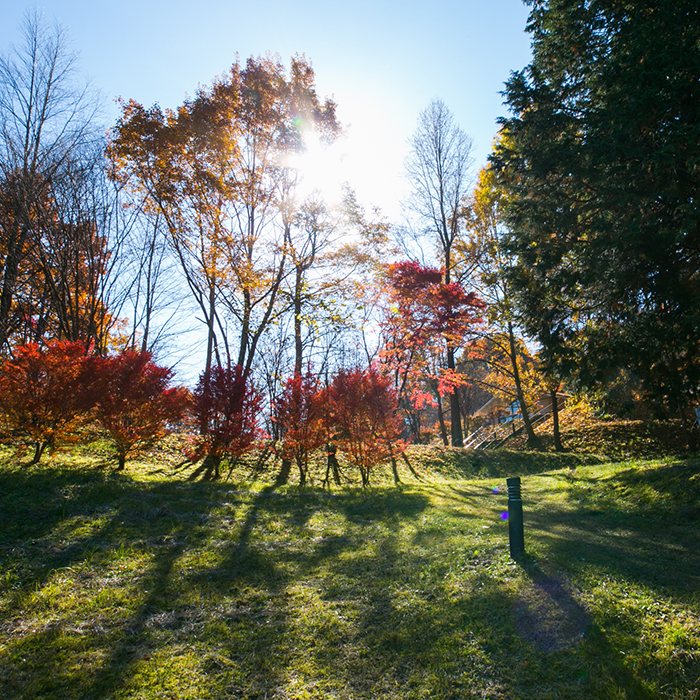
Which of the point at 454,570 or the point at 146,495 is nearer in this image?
the point at 454,570

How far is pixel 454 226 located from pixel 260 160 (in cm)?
917

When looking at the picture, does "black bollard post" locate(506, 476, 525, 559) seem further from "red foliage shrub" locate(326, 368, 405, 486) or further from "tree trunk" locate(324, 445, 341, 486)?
"tree trunk" locate(324, 445, 341, 486)

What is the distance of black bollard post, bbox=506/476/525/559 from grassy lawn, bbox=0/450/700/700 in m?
0.13

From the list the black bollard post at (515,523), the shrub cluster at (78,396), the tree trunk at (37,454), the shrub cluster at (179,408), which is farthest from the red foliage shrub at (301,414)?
the black bollard post at (515,523)

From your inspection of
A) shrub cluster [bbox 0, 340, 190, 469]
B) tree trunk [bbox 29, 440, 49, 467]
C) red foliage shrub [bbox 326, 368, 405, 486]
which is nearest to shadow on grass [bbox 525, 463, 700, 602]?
red foliage shrub [bbox 326, 368, 405, 486]

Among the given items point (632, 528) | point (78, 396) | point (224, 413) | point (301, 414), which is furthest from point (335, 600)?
point (301, 414)

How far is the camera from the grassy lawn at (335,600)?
2383mm

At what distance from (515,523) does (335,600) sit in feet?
6.53

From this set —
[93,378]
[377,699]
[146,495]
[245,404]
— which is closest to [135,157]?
[93,378]

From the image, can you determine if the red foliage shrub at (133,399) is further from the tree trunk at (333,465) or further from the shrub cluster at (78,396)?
the tree trunk at (333,465)

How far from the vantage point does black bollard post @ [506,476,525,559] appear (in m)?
4.03

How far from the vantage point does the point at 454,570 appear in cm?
397

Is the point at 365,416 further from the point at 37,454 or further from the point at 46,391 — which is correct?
the point at 37,454

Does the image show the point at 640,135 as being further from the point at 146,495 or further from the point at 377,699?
the point at 146,495
